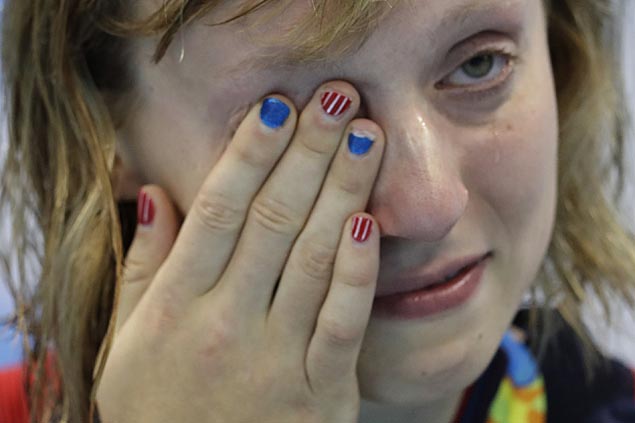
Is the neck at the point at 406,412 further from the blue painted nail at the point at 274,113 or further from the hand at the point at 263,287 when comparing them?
the blue painted nail at the point at 274,113

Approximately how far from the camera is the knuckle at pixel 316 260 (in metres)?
0.77

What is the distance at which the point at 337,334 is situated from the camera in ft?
2.56

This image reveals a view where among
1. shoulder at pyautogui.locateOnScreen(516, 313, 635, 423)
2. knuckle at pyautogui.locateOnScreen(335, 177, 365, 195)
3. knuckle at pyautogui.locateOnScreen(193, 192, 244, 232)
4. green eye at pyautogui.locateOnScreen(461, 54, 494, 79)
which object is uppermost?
green eye at pyautogui.locateOnScreen(461, 54, 494, 79)

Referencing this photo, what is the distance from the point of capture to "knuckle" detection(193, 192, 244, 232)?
79cm

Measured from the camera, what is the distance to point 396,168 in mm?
742

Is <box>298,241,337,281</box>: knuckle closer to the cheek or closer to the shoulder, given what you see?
the cheek

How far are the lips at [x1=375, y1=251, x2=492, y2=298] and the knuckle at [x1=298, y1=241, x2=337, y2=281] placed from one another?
2.2 inches

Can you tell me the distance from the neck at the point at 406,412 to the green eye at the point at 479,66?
0.35 m

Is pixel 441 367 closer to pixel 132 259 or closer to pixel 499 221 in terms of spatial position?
pixel 499 221

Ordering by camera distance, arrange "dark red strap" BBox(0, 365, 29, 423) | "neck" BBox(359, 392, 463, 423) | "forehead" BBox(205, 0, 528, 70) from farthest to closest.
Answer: "dark red strap" BBox(0, 365, 29, 423) < "neck" BBox(359, 392, 463, 423) < "forehead" BBox(205, 0, 528, 70)

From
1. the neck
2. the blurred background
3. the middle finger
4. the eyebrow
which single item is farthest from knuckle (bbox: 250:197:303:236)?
the blurred background

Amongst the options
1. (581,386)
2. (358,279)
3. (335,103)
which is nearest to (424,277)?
(358,279)

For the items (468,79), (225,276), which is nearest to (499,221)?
(468,79)

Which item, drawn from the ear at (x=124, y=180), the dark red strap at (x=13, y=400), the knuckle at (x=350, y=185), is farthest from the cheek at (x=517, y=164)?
the dark red strap at (x=13, y=400)
